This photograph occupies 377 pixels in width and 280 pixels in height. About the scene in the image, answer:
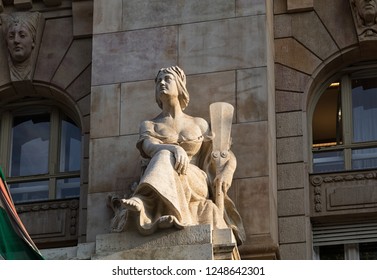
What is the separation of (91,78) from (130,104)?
3.78 feet

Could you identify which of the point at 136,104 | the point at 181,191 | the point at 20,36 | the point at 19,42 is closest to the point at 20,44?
the point at 19,42

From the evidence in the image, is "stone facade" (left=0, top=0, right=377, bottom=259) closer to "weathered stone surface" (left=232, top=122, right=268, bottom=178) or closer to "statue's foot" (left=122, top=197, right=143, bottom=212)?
"weathered stone surface" (left=232, top=122, right=268, bottom=178)

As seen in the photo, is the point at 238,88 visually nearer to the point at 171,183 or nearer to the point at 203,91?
the point at 203,91

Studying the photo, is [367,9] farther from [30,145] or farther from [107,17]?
[30,145]

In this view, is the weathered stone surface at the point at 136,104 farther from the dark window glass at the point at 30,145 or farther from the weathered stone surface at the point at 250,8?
the dark window glass at the point at 30,145

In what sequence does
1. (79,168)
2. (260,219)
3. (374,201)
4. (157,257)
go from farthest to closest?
1. (79,168)
2. (374,201)
3. (260,219)
4. (157,257)

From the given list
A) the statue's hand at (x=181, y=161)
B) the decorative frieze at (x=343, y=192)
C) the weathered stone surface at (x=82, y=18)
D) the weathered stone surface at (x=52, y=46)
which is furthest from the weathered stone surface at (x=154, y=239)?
the weathered stone surface at (x=82, y=18)

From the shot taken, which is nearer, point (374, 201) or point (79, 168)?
point (374, 201)

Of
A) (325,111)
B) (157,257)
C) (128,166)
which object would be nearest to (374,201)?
(325,111)

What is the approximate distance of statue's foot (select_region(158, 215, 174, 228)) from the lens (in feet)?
70.7

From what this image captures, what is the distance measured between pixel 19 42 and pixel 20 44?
4 cm

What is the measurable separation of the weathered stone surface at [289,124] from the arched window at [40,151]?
3875 millimetres

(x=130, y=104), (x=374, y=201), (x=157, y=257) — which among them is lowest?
(x=157, y=257)

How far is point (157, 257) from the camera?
836 inches
